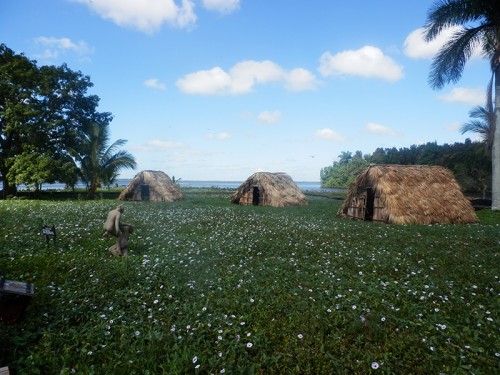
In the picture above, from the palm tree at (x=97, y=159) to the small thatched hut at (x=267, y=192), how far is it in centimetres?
1126

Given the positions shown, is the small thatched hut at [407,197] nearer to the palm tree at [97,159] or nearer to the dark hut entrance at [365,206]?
the dark hut entrance at [365,206]

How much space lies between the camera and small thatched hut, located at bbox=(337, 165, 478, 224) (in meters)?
16.0

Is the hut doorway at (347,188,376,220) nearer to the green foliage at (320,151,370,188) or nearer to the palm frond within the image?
the palm frond

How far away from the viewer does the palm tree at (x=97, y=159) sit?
27.0m

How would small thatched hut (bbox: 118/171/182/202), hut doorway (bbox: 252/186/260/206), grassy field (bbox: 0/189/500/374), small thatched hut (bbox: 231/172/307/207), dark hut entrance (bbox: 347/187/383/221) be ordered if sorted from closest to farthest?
1. grassy field (bbox: 0/189/500/374)
2. dark hut entrance (bbox: 347/187/383/221)
3. small thatched hut (bbox: 231/172/307/207)
4. hut doorway (bbox: 252/186/260/206)
5. small thatched hut (bbox: 118/171/182/202)

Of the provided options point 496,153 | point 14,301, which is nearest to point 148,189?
point 14,301

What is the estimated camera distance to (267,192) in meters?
25.3

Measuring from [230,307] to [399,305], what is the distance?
11.0ft

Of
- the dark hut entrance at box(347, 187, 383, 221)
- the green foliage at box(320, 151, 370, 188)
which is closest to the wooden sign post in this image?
the dark hut entrance at box(347, 187, 383, 221)

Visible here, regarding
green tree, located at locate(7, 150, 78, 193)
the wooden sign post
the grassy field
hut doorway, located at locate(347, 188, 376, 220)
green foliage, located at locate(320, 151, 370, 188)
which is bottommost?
the grassy field

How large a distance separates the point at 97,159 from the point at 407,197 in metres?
25.1

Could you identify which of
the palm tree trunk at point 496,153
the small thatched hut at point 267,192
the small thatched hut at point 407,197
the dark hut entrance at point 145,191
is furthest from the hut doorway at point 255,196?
the palm tree trunk at point 496,153

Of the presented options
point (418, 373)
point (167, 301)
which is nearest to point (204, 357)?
point (167, 301)

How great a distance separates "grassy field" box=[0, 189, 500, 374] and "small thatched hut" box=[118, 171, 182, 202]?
15.1 m
